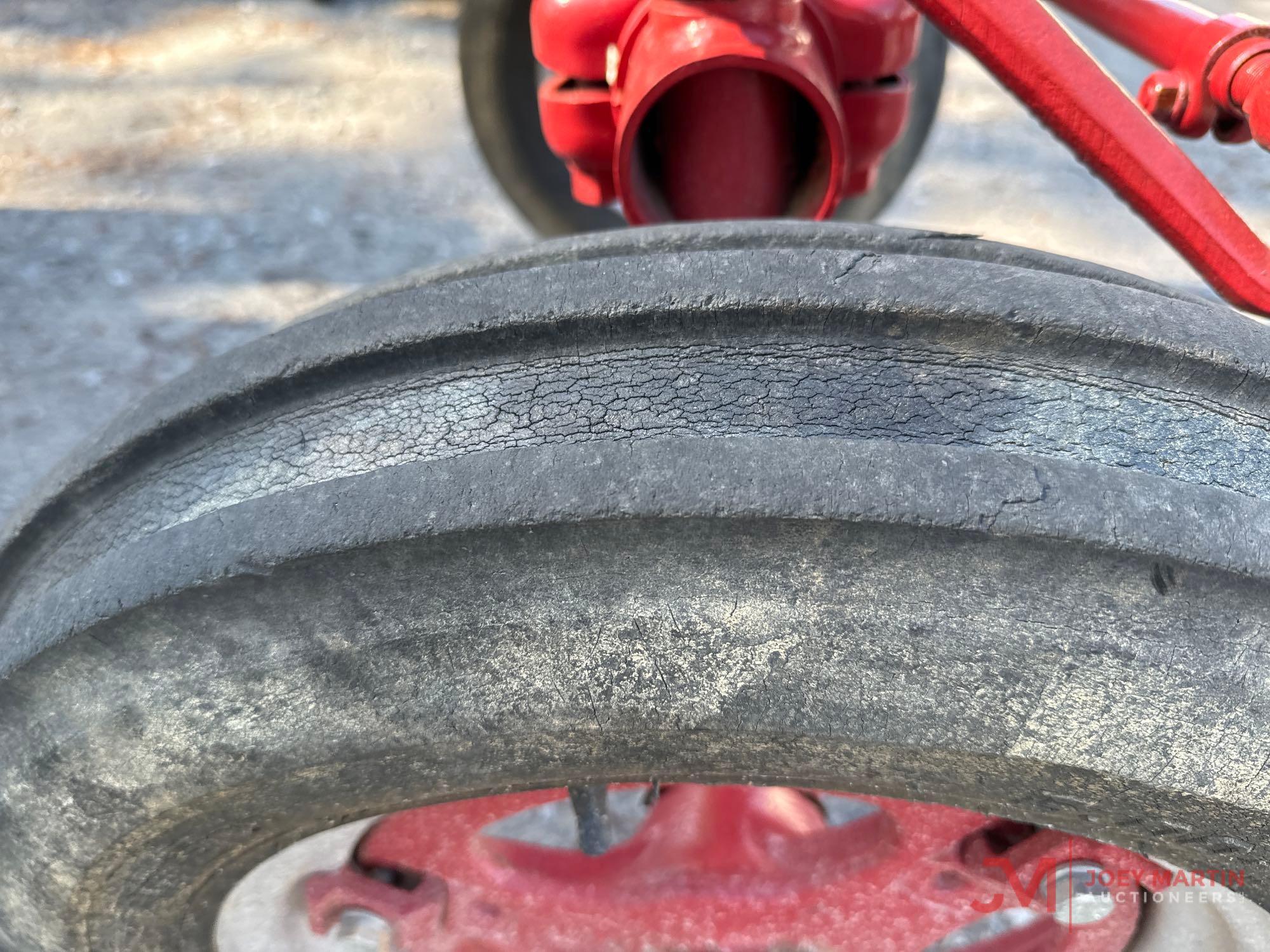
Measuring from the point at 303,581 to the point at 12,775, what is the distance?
9.4 inches

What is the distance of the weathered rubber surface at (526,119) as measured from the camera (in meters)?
1.51

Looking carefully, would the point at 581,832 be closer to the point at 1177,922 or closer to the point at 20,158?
the point at 1177,922

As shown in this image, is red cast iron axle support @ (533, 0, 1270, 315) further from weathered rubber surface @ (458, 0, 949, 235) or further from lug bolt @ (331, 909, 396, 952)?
lug bolt @ (331, 909, 396, 952)

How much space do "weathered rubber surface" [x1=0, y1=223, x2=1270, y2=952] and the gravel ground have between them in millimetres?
1105

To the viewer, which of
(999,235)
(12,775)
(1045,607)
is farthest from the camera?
(999,235)

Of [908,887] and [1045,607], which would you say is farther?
[908,887]

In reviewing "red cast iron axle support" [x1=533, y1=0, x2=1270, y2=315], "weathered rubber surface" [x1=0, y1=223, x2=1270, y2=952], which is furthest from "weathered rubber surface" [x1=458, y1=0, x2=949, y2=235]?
"weathered rubber surface" [x1=0, y1=223, x2=1270, y2=952]

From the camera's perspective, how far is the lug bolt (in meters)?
0.79

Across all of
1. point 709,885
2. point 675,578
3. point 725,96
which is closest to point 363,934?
point 709,885

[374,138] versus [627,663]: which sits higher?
[374,138]

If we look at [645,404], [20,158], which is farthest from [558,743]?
[20,158]

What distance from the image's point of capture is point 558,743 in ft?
1.98

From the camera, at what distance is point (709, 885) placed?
75 centimetres

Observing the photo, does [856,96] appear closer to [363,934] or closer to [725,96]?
[725,96]
